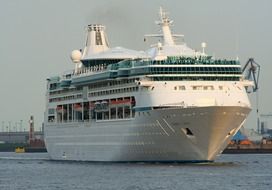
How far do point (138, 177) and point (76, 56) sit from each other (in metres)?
40.1

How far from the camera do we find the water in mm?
80500

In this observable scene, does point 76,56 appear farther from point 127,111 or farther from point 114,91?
point 127,111

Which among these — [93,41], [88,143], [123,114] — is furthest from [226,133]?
[93,41]

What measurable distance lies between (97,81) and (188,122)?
17.0 m

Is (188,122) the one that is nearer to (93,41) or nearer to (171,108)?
(171,108)

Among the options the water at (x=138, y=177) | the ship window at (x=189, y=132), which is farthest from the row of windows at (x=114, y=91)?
the ship window at (x=189, y=132)

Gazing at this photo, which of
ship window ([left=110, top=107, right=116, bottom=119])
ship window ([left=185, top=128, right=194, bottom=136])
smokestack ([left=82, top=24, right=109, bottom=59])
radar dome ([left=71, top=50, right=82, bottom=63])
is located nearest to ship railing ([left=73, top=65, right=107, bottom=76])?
ship window ([left=110, top=107, right=116, bottom=119])

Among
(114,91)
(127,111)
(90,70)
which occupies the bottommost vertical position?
(127,111)

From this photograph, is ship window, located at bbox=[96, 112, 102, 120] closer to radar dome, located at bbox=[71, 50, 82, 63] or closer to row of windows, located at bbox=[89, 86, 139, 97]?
row of windows, located at bbox=[89, 86, 139, 97]

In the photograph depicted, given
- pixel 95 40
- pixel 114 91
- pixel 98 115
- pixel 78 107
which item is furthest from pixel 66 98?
pixel 114 91

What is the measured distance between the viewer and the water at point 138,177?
80.5 m

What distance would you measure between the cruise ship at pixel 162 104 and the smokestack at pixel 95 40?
29.7ft

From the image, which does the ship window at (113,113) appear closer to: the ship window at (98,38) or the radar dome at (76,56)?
the radar dome at (76,56)

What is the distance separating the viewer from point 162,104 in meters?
99.2
